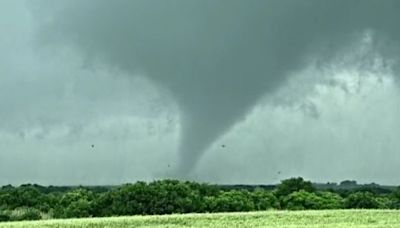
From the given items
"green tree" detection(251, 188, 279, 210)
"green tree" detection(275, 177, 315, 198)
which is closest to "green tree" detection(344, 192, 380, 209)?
"green tree" detection(251, 188, 279, 210)

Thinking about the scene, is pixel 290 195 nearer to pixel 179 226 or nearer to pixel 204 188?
pixel 204 188

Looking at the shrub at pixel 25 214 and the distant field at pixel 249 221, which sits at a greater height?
the shrub at pixel 25 214

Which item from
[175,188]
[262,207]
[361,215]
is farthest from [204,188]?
[361,215]

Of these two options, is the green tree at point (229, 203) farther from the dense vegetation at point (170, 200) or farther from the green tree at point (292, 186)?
the green tree at point (292, 186)

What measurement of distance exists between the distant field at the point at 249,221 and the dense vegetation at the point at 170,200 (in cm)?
705

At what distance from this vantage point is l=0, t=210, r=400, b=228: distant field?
22.6 m

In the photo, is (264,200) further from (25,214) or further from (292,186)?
(25,214)

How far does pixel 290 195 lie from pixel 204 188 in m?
4.95

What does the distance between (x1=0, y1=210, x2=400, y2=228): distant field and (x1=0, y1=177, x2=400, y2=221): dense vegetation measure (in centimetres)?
705

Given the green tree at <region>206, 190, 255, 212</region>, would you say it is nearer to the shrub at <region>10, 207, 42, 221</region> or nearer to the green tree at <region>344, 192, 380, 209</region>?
the green tree at <region>344, 192, 380, 209</region>

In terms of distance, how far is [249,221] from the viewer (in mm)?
23234

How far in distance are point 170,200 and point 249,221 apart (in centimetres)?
836

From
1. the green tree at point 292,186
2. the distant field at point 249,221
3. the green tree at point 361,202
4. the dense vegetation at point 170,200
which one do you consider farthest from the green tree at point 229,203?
the distant field at point 249,221

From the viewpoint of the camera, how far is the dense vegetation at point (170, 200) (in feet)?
102
